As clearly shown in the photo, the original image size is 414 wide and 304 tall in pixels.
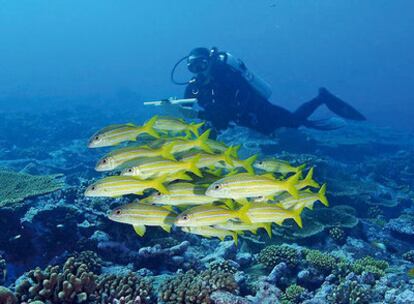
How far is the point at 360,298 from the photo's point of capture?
6145mm

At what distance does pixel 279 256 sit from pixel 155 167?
381 cm

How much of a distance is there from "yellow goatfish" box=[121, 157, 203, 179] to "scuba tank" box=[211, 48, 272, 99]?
8387 millimetres

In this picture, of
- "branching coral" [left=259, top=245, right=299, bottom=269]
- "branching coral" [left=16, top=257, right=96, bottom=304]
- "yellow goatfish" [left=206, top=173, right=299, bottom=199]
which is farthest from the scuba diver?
"branching coral" [left=16, top=257, right=96, bottom=304]

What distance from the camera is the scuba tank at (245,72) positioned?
43.1ft

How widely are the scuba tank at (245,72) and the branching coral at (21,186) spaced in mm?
7033

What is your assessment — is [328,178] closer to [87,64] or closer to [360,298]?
[360,298]

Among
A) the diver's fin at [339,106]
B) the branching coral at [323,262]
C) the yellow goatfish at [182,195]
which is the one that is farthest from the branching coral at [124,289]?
the diver's fin at [339,106]

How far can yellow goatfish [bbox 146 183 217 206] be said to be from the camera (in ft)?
16.5

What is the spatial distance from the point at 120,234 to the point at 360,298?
4458 millimetres

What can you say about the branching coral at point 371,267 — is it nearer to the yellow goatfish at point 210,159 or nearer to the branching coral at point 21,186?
the yellow goatfish at point 210,159

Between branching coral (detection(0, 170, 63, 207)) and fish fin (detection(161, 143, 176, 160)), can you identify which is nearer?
fish fin (detection(161, 143, 176, 160))

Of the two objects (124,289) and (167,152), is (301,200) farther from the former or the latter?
(124,289)

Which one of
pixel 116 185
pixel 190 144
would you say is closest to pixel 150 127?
pixel 190 144

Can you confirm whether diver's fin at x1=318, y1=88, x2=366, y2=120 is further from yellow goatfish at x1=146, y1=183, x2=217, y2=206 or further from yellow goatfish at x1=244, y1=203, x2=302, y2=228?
yellow goatfish at x1=146, y1=183, x2=217, y2=206
